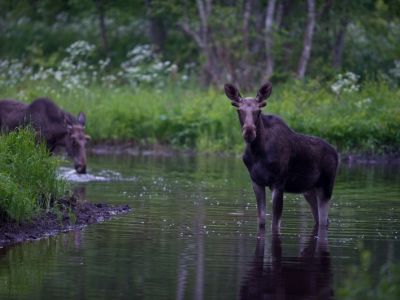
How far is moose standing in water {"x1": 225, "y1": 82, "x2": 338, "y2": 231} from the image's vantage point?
46.8ft

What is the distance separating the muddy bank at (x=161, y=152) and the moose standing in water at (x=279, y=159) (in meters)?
12.0

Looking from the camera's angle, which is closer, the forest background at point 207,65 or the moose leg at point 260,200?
the moose leg at point 260,200

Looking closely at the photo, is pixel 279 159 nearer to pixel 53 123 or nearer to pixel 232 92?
pixel 232 92

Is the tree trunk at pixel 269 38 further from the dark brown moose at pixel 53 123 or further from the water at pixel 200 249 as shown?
the water at pixel 200 249

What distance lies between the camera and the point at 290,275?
11.2 m

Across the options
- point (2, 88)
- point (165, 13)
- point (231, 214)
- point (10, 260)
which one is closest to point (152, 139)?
point (2, 88)

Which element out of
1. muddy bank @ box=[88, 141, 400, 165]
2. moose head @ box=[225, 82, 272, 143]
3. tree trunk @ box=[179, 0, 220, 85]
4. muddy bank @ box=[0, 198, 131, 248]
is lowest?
muddy bank @ box=[0, 198, 131, 248]

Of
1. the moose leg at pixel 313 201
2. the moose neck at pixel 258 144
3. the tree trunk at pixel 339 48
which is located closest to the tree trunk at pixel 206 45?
the tree trunk at pixel 339 48

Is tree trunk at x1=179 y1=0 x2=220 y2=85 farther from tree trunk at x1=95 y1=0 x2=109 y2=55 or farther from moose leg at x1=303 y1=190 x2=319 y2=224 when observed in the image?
moose leg at x1=303 y1=190 x2=319 y2=224

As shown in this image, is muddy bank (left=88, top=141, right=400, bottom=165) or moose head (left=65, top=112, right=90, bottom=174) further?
muddy bank (left=88, top=141, right=400, bottom=165)

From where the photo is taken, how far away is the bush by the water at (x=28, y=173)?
13789 millimetres

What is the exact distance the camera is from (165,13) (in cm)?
4038

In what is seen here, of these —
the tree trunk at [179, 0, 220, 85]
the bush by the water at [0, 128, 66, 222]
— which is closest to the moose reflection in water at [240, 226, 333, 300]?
the bush by the water at [0, 128, 66, 222]

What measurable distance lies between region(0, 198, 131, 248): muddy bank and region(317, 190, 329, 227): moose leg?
9.75 ft
